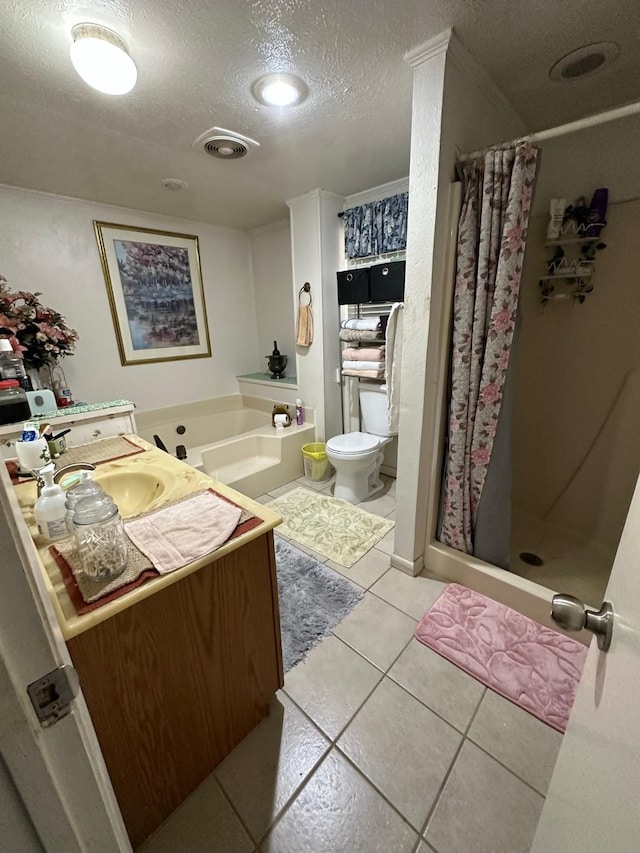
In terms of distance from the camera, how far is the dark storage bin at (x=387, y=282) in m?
2.19

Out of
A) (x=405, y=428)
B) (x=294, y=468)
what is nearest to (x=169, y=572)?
(x=405, y=428)

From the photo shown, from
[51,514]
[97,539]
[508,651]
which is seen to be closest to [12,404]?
[51,514]

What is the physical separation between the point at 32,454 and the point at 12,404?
45 centimetres

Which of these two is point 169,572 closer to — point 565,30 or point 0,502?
point 0,502

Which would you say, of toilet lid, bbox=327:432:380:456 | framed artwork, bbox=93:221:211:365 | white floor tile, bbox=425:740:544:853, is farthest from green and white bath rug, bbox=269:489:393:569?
framed artwork, bbox=93:221:211:365

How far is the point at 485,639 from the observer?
4.55ft

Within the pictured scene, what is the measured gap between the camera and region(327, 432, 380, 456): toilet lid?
2.30 m

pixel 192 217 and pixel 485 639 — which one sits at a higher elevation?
pixel 192 217

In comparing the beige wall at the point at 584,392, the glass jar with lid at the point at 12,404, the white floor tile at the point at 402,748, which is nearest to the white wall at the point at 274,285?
the beige wall at the point at 584,392

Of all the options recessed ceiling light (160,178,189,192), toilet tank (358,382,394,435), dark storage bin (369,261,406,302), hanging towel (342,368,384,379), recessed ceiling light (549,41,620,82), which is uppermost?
recessed ceiling light (160,178,189,192)

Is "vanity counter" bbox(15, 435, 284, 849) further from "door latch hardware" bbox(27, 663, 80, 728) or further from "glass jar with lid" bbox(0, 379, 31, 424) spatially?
"glass jar with lid" bbox(0, 379, 31, 424)

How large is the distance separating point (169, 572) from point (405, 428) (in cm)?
117

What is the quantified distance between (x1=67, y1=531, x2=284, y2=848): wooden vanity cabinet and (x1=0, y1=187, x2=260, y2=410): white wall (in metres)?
2.59

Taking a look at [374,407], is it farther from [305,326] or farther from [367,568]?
[367,568]
